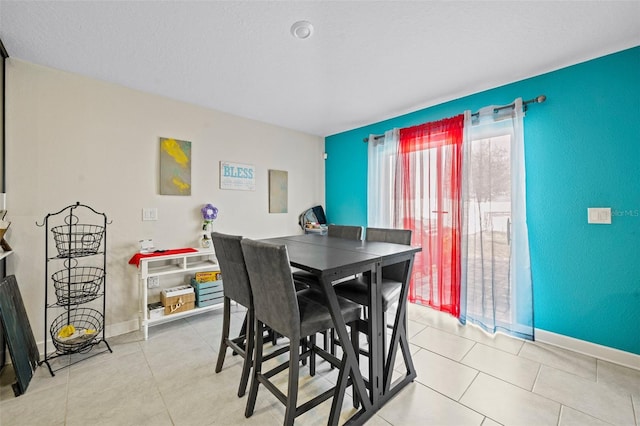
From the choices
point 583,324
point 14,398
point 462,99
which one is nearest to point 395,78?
point 462,99

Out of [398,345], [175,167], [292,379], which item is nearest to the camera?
[292,379]

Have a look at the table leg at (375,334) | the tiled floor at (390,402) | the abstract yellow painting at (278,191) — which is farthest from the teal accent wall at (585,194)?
the abstract yellow painting at (278,191)

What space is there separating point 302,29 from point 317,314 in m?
1.82

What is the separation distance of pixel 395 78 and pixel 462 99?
3.06 feet

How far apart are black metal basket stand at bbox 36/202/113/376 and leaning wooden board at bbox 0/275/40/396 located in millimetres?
121

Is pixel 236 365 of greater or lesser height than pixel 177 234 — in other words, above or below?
below

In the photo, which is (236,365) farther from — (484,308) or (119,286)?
(484,308)

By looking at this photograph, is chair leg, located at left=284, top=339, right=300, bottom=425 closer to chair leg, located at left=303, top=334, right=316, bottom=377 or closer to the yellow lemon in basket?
chair leg, located at left=303, top=334, right=316, bottom=377

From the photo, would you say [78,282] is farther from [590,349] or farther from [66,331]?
[590,349]

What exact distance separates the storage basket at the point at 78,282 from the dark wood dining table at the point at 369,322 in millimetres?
1945

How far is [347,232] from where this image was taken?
2.73 m

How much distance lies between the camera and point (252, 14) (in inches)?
66.8

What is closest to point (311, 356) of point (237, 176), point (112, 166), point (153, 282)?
point (153, 282)

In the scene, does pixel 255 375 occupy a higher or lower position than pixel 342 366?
lower
